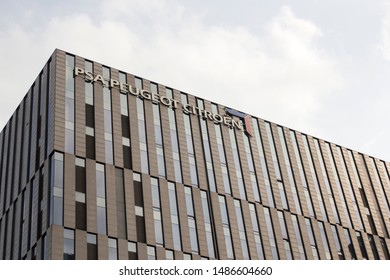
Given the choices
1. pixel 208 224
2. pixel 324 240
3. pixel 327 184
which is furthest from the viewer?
pixel 327 184

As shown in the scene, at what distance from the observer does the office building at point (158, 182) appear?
174ft

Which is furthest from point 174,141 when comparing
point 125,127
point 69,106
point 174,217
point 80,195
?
point 80,195

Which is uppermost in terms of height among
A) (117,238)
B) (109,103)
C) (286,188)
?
(109,103)

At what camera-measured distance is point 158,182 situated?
59.2 m

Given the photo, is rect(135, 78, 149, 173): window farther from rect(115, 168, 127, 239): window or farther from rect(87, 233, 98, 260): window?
rect(87, 233, 98, 260): window

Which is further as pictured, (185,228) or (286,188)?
(286,188)

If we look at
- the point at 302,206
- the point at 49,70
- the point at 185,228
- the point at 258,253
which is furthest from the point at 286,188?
the point at 49,70

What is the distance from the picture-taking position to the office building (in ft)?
174

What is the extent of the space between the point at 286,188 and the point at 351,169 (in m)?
14.0

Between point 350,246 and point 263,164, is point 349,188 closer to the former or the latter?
point 350,246

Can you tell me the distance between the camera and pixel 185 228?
57.9 metres

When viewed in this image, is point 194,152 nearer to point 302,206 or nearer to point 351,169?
point 302,206

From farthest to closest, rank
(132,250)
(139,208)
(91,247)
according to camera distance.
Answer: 1. (139,208)
2. (132,250)
3. (91,247)

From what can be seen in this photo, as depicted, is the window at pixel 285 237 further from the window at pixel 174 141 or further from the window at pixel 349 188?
the window at pixel 174 141
